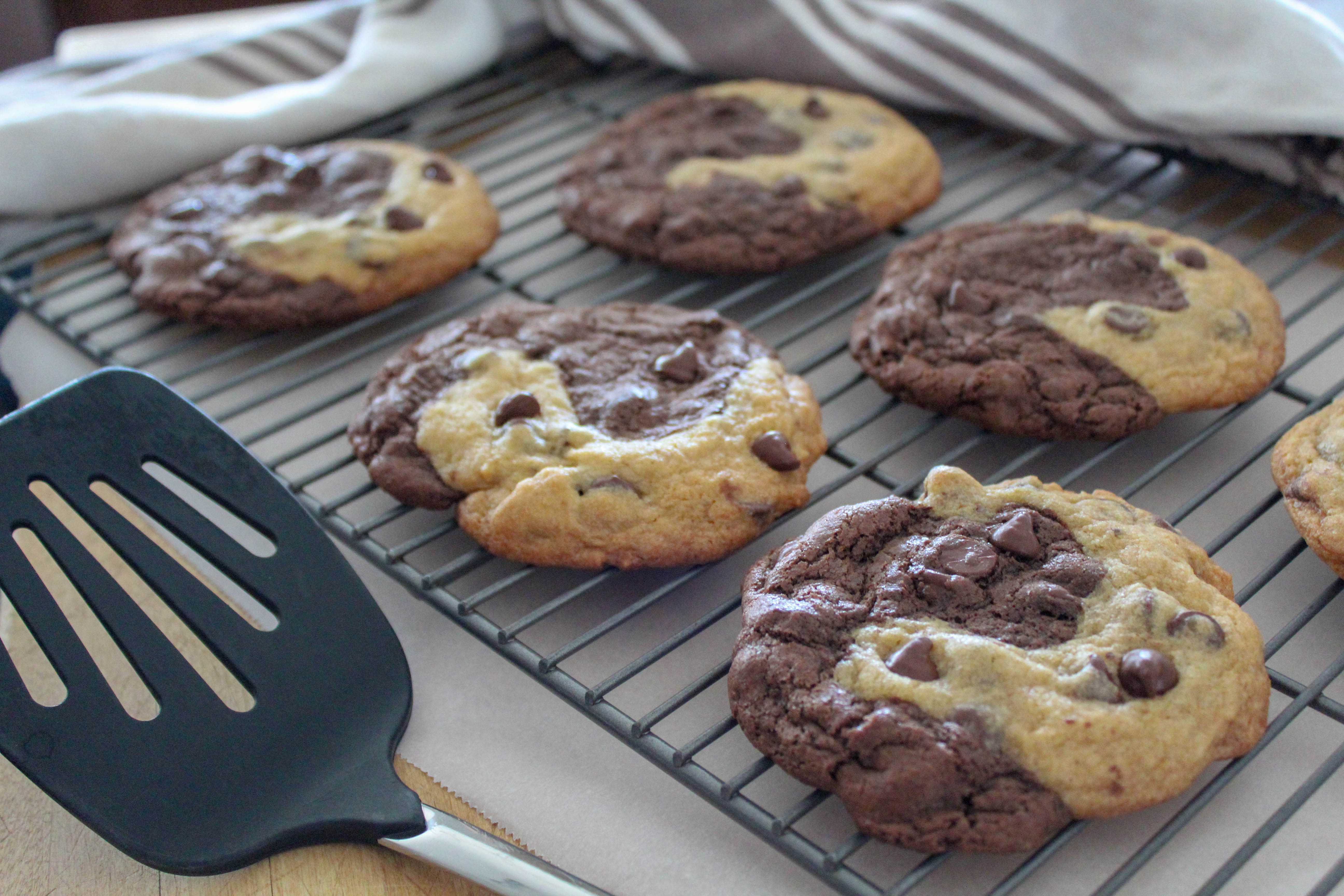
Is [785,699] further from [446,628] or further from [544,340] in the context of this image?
[544,340]

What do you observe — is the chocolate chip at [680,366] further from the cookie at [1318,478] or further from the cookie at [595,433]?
the cookie at [1318,478]

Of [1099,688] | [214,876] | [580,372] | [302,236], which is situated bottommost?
[214,876]

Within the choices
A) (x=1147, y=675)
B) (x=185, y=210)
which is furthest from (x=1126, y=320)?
(x=185, y=210)

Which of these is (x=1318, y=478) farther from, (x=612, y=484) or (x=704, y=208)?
(x=704, y=208)

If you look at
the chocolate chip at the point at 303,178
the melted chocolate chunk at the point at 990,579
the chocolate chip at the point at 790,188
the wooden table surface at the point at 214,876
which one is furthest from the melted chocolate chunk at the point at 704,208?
the wooden table surface at the point at 214,876

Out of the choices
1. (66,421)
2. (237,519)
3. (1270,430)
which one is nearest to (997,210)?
(1270,430)

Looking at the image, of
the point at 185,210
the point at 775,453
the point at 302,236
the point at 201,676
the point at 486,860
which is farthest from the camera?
the point at 185,210
